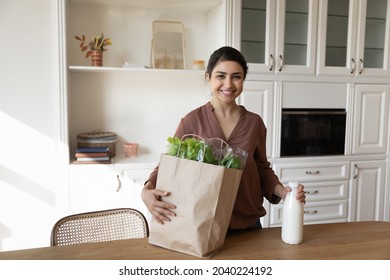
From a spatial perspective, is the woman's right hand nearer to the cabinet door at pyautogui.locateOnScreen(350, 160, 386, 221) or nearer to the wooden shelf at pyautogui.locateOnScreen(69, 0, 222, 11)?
the wooden shelf at pyautogui.locateOnScreen(69, 0, 222, 11)

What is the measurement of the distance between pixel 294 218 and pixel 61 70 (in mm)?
1791

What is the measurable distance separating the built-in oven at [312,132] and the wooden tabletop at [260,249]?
1.46 m

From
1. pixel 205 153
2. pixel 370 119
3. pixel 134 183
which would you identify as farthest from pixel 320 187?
pixel 205 153

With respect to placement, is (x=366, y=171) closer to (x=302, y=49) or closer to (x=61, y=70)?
(x=302, y=49)

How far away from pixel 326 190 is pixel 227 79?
1.86 metres

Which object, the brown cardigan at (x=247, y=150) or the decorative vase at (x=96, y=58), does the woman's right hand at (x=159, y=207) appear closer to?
the brown cardigan at (x=247, y=150)

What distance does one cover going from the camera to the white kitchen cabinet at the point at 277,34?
2.44 meters

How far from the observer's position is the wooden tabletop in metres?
0.97

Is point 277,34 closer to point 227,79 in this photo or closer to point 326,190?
point 326,190

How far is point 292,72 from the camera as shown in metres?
2.53

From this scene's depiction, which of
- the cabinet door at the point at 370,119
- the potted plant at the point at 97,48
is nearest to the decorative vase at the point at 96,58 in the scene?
the potted plant at the point at 97,48

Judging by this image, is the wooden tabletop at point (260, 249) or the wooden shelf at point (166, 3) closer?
the wooden tabletop at point (260, 249)

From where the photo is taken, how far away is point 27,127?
2.42 meters

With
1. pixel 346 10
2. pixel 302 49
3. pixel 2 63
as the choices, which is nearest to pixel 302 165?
pixel 302 49
